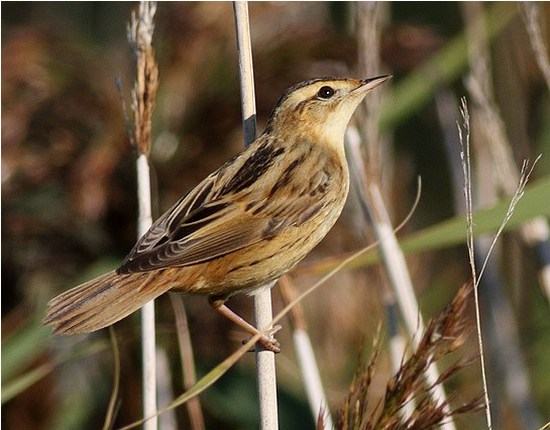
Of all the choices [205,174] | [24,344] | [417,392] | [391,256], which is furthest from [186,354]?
[205,174]

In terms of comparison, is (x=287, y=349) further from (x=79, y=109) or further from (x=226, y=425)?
(x=79, y=109)

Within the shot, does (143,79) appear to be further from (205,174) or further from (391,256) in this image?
(205,174)

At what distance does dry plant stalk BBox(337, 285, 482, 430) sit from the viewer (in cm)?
206

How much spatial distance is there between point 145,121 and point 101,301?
0.49 meters

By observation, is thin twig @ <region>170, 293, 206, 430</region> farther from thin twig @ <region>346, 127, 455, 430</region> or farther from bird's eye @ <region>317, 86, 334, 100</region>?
bird's eye @ <region>317, 86, 334, 100</region>

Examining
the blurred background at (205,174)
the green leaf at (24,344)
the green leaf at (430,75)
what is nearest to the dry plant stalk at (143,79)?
the green leaf at (24,344)

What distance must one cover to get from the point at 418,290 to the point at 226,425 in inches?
45.2

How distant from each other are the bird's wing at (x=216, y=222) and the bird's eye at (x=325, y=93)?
0.41 m

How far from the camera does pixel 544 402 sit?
4.68 m

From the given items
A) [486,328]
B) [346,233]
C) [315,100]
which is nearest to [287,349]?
[346,233]

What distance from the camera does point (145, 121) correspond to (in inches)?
111

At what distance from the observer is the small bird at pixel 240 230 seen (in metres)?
2.90

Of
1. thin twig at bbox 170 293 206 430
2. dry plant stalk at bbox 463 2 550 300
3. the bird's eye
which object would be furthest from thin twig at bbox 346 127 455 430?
thin twig at bbox 170 293 206 430

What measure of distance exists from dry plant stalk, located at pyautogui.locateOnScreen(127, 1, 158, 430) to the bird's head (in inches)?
26.0
